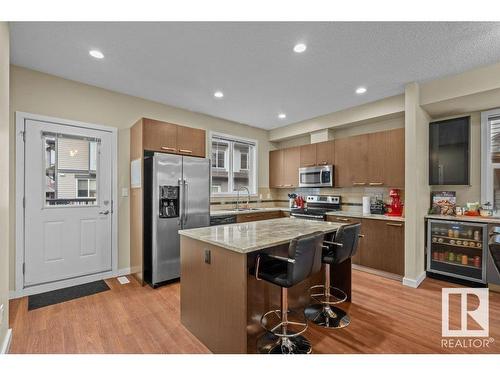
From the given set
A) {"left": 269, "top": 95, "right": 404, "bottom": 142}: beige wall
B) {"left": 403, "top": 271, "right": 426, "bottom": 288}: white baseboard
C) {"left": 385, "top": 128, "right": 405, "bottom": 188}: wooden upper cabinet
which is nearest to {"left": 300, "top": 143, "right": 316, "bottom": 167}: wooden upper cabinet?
{"left": 269, "top": 95, "right": 404, "bottom": 142}: beige wall

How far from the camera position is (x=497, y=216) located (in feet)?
10.2

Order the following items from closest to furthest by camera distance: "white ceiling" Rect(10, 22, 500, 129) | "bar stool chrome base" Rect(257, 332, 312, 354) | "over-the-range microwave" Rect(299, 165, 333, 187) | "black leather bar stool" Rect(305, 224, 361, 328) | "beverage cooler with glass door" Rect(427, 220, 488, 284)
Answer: "bar stool chrome base" Rect(257, 332, 312, 354) < "white ceiling" Rect(10, 22, 500, 129) < "black leather bar stool" Rect(305, 224, 361, 328) < "beverage cooler with glass door" Rect(427, 220, 488, 284) < "over-the-range microwave" Rect(299, 165, 333, 187)

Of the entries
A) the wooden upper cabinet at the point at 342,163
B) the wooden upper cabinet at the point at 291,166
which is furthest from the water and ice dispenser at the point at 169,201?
the wooden upper cabinet at the point at 342,163

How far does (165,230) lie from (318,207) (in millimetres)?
3080

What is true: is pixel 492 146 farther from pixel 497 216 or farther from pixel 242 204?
pixel 242 204

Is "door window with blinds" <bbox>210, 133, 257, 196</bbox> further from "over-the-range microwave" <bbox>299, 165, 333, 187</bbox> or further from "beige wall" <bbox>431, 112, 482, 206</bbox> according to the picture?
"beige wall" <bbox>431, 112, 482, 206</bbox>

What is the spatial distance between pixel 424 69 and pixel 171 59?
2.91m

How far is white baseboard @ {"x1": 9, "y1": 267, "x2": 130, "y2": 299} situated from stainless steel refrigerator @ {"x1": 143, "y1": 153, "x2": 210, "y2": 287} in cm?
52

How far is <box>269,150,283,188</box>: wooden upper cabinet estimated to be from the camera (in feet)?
17.9

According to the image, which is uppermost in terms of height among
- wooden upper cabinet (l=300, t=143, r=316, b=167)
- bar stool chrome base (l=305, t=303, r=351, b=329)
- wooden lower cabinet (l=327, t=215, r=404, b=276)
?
wooden upper cabinet (l=300, t=143, r=316, b=167)

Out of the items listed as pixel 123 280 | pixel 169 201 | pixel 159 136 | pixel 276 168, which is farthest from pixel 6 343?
pixel 276 168

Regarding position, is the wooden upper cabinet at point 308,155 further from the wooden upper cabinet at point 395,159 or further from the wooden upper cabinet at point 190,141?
the wooden upper cabinet at point 190,141

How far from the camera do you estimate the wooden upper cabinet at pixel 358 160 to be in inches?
156

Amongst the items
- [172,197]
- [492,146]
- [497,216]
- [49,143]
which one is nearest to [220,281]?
[172,197]
